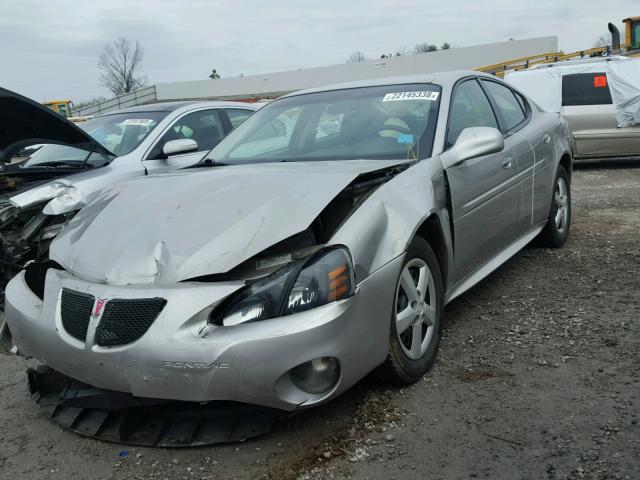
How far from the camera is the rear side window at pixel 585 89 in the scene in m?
10.3

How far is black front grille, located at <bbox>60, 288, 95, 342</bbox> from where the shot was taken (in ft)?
8.32

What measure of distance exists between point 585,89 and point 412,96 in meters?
7.82

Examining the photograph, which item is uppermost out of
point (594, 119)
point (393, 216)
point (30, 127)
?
Answer: point (30, 127)

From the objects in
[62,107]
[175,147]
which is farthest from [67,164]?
[62,107]

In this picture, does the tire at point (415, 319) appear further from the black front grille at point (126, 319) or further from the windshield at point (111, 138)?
the windshield at point (111, 138)

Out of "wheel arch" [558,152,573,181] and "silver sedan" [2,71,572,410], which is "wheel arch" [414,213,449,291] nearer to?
"silver sedan" [2,71,572,410]

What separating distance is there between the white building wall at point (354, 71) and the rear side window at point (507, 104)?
113ft

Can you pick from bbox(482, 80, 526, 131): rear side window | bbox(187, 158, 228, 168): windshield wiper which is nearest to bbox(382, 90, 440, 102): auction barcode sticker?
bbox(482, 80, 526, 131): rear side window

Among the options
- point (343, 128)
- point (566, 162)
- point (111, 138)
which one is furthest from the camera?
point (111, 138)

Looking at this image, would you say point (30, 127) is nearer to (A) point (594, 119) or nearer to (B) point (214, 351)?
(B) point (214, 351)

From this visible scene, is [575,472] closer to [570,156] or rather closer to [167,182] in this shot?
[167,182]

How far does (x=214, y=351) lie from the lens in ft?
7.62

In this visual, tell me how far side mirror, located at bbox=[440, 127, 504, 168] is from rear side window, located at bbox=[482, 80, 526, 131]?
3.70 feet

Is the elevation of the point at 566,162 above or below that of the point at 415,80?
below
